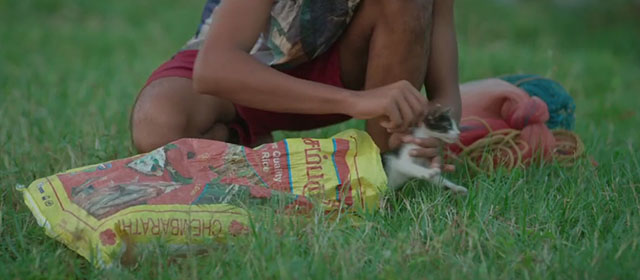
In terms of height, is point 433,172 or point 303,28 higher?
point 303,28

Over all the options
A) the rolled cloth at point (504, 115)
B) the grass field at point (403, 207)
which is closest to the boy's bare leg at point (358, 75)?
the grass field at point (403, 207)

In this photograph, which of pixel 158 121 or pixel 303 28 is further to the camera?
pixel 158 121

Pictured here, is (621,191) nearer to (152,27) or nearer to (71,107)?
(71,107)

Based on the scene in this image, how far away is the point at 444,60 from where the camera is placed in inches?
88.6

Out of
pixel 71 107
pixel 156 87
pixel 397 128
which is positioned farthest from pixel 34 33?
pixel 397 128

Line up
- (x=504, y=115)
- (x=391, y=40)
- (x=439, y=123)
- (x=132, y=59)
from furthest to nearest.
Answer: (x=132, y=59) → (x=504, y=115) → (x=391, y=40) → (x=439, y=123)

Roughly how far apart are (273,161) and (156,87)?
22.6 inches

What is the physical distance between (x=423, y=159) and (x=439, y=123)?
0.11m

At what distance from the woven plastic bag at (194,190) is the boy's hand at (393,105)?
15 cm

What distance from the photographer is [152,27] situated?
17.9 feet

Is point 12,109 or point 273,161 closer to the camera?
point 273,161

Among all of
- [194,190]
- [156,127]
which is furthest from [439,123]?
[156,127]

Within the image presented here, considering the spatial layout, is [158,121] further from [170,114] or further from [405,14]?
[405,14]

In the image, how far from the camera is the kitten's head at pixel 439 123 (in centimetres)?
186
